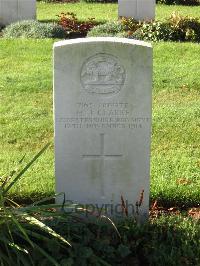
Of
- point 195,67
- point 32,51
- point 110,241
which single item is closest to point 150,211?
point 110,241

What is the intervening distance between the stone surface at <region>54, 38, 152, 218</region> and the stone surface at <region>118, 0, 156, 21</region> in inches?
383

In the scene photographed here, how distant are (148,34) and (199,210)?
7.47 m

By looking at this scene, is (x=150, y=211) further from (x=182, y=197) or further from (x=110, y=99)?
(x=110, y=99)

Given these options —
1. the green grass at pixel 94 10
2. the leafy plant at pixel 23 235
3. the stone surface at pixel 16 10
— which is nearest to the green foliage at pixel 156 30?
the stone surface at pixel 16 10

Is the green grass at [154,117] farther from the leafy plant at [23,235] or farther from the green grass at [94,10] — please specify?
the green grass at [94,10]

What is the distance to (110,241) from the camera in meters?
4.95

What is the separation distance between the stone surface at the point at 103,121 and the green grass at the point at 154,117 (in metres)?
0.70

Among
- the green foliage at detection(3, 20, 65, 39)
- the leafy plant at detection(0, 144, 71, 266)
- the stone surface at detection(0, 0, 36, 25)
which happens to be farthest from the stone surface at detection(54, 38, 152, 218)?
the stone surface at detection(0, 0, 36, 25)

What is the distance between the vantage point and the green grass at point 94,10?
16547 mm

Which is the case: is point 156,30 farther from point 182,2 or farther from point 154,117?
point 182,2

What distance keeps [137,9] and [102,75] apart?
9927 millimetres

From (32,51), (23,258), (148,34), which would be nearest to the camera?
(23,258)

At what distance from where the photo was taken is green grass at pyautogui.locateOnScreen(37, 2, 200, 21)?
651 inches

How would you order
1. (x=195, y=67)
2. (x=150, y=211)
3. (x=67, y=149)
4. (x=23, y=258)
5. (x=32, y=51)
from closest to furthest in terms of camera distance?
(x=23, y=258), (x=67, y=149), (x=150, y=211), (x=195, y=67), (x=32, y=51)
